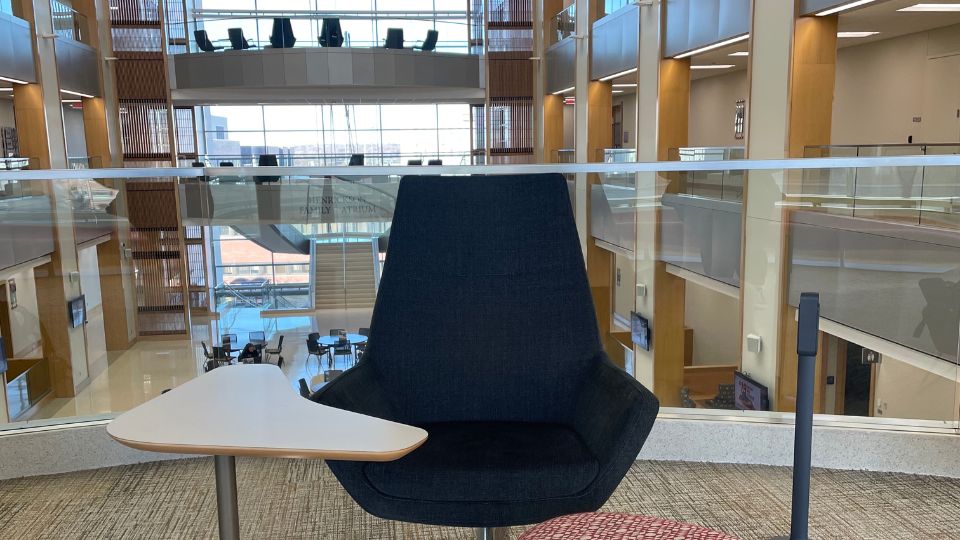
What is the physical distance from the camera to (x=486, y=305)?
91.8 inches

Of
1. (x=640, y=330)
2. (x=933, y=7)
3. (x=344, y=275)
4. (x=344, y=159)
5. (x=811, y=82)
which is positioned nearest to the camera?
(x=344, y=275)

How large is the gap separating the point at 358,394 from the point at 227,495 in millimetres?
497

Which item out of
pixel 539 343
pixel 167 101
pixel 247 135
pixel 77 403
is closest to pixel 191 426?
pixel 539 343

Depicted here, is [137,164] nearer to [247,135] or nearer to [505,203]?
[247,135]

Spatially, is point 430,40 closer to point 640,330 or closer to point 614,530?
point 640,330

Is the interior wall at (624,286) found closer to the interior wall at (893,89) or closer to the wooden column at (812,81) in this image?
the wooden column at (812,81)

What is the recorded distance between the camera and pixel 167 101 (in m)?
16.7

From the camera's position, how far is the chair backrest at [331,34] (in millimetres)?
17047

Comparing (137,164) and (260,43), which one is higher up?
(260,43)

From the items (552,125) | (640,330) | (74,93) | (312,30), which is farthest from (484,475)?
(312,30)

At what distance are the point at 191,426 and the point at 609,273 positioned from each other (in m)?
2.18

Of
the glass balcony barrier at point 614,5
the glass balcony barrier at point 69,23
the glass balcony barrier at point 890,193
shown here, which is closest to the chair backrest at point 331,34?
the glass balcony barrier at point 69,23

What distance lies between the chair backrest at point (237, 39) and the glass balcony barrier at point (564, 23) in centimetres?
723

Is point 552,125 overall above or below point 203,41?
below
